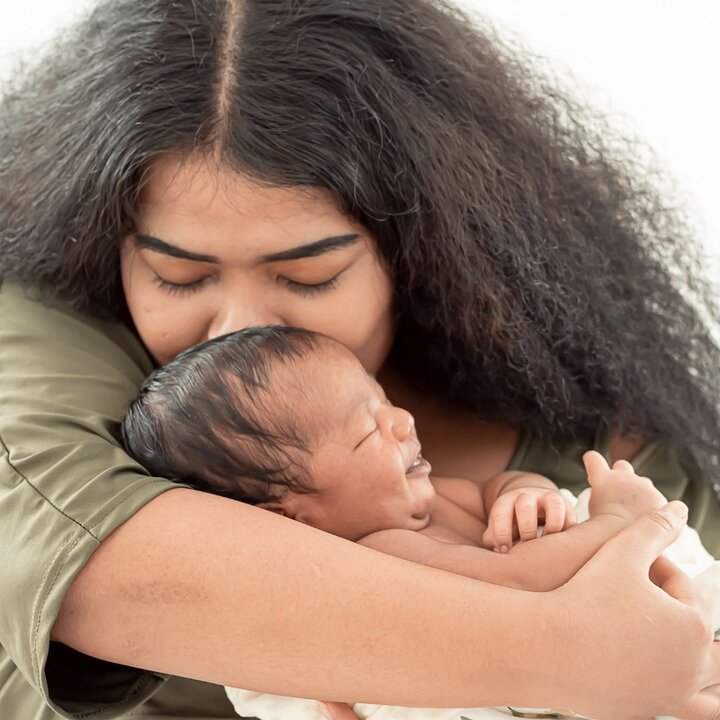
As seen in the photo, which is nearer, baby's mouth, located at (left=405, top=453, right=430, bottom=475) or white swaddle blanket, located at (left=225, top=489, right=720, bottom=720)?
white swaddle blanket, located at (left=225, top=489, right=720, bottom=720)

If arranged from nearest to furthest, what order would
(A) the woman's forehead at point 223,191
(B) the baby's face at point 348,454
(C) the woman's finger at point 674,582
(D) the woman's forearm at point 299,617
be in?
(D) the woman's forearm at point 299,617
(C) the woman's finger at point 674,582
(B) the baby's face at point 348,454
(A) the woman's forehead at point 223,191

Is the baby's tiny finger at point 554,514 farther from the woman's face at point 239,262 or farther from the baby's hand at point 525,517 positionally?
the woman's face at point 239,262

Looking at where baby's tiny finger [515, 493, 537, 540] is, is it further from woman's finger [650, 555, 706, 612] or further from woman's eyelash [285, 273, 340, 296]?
woman's eyelash [285, 273, 340, 296]

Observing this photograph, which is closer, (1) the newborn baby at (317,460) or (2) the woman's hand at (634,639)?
(2) the woman's hand at (634,639)

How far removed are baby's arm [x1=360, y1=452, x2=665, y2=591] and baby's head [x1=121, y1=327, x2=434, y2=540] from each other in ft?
0.21

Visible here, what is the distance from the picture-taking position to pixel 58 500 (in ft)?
4.68

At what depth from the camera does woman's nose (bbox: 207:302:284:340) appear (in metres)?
1.70

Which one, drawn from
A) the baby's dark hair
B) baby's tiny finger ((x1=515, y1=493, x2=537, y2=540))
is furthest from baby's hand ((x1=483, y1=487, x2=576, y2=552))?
the baby's dark hair

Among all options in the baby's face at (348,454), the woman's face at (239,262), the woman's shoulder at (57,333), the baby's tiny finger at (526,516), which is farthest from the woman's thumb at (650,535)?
the woman's shoulder at (57,333)

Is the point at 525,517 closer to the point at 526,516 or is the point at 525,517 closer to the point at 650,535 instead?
the point at 526,516

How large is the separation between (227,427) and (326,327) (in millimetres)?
274

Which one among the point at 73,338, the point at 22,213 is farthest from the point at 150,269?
the point at 22,213

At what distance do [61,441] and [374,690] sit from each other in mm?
476

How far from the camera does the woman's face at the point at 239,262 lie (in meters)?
1.66
